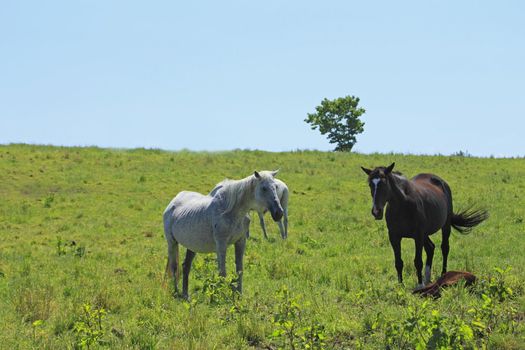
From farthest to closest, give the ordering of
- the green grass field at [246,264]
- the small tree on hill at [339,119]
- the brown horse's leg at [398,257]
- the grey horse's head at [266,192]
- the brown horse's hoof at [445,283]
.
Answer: the small tree on hill at [339,119], the brown horse's leg at [398,257], the brown horse's hoof at [445,283], the grey horse's head at [266,192], the green grass field at [246,264]

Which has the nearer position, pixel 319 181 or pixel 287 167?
pixel 319 181

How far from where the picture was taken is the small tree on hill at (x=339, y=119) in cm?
7325

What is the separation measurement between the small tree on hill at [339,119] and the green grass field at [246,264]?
39.9 meters

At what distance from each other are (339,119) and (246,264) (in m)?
62.2

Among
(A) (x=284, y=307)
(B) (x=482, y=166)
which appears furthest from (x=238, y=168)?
(A) (x=284, y=307)

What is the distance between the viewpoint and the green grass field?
280 inches

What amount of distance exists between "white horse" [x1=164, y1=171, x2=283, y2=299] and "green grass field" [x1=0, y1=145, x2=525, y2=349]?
0.58 m

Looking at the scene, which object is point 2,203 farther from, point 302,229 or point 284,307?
point 284,307

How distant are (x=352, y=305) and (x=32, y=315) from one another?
186 inches

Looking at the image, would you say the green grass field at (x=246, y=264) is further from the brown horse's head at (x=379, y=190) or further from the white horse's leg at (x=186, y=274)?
the brown horse's head at (x=379, y=190)

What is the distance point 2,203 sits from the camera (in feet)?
75.2

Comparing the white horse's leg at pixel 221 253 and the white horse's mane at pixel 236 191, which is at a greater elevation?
the white horse's mane at pixel 236 191

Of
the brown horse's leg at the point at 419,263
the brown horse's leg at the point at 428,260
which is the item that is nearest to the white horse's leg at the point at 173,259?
the brown horse's leg at the point at 419,263

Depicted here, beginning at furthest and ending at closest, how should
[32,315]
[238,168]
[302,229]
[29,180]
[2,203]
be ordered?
[238,168]
[29,180]
[2,203]
[302,229]
[32,315]
